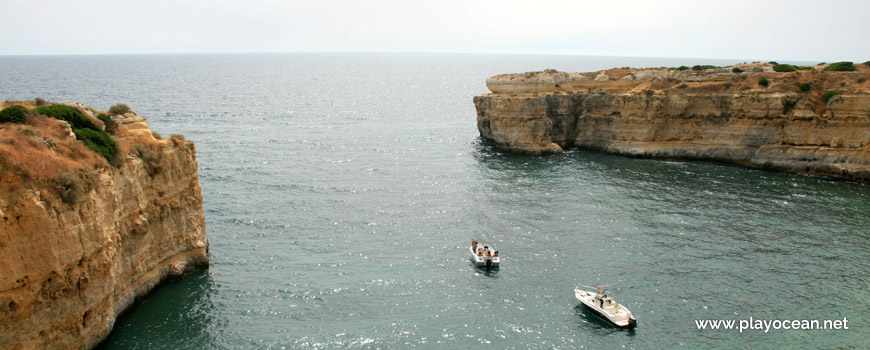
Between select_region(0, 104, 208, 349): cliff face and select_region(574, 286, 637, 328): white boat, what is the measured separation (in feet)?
87.0

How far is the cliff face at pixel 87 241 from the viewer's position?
65.0 ft

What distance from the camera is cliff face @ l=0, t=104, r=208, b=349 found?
1981cm

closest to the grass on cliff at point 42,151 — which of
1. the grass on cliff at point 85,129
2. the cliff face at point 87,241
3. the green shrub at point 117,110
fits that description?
the cliff face at point 87,241

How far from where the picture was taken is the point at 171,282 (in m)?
31.7

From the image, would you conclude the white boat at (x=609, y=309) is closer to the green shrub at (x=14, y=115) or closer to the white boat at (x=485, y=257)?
the white boat at (x=485, y=257)

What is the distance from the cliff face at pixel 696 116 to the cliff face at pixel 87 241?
54518 mm

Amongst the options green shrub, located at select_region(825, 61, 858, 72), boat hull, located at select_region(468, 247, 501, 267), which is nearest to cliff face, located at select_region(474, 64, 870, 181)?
green shrub, located at select_region(825, 61, 858, 72)

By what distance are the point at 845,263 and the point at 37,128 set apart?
53.5 metres

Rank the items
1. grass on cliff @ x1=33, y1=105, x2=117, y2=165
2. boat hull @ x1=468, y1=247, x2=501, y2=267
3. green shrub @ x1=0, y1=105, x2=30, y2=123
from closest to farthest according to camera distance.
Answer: green shrub @ x1=0, y1=105, x2=30, y2=123 < grass on cliff @ x1=33, y1=105, x2=117, y2=165 < boat hull @ x1=468, y1=247, x2=501, y2=267

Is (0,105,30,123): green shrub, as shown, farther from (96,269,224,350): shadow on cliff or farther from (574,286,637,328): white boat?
(574,286,637,328): white boat

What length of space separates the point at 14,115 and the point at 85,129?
308cm

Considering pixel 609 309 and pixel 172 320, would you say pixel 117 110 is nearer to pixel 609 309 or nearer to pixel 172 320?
pixel 172 320

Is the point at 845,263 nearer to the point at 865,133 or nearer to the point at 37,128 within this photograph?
the point at 865,133

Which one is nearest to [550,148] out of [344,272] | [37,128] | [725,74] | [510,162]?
[510,162]
